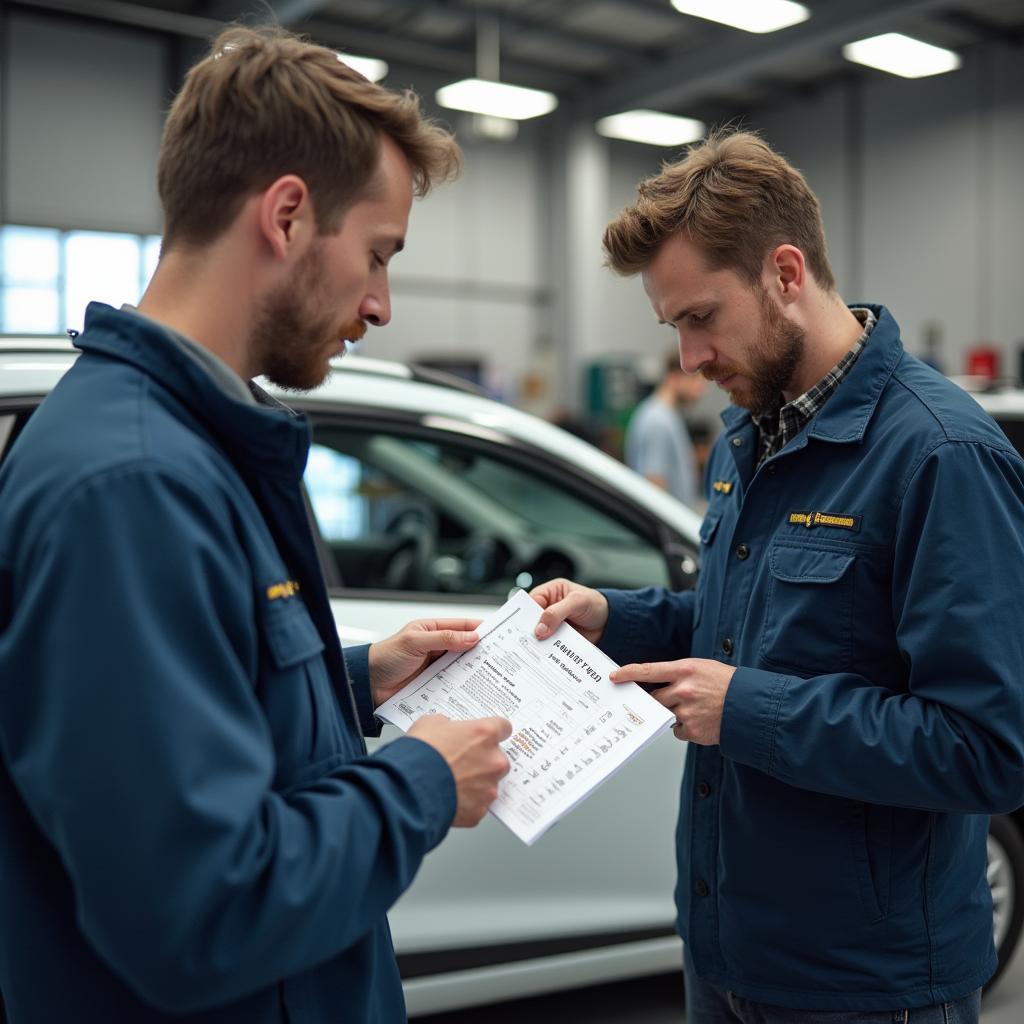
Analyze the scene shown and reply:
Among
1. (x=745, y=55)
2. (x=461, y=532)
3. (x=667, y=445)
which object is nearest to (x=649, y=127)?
(x=745, y=55)

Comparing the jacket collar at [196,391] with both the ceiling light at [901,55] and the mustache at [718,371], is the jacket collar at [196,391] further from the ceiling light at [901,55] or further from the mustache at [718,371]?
the ceiling light at [901,55]

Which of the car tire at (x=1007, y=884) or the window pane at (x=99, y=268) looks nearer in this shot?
the car tire at (x=1007, y=884)

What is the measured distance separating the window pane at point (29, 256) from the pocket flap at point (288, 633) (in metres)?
9.91

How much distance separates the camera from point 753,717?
1.29 m

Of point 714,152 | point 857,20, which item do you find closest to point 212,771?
point 714,152

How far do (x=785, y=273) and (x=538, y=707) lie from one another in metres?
0.68

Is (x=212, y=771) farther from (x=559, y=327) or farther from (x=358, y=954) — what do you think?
(x=559, y=327)

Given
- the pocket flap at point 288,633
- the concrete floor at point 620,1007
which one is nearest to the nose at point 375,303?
the pocket flap at point 288,633

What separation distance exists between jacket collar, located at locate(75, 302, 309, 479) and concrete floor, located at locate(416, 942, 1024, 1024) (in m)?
2.10

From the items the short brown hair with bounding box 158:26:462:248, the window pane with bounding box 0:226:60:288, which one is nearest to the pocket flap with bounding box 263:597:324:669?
the short brown hair with bounding box 158:26:462:248

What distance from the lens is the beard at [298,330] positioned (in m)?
1.01

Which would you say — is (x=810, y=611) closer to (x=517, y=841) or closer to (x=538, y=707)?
(x=538, y=707)

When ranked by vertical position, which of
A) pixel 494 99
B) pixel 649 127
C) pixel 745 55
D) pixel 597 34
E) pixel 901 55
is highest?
pixel 597 34

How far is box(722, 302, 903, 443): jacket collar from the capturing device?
53.1 inches
